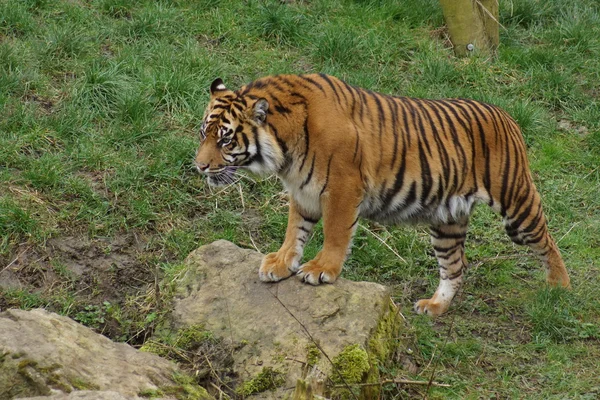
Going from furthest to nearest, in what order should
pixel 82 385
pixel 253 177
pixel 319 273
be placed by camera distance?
pixel 253 177, pixel 319 273, pixel 82 385

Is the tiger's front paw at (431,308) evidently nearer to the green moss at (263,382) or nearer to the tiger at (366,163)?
the tiger at (366,163)

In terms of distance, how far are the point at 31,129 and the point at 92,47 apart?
52.8 inches

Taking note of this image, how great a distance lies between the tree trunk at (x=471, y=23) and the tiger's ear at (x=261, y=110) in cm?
434

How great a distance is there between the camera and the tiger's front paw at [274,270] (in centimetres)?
504

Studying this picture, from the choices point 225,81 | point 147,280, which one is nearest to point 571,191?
point 225,81

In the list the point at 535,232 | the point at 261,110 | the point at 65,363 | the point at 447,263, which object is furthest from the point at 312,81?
the point at 65,363

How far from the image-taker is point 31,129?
6.87m

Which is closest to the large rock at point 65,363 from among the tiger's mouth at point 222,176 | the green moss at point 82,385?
the green moss at point 82,385

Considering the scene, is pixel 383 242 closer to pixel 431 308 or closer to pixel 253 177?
pixel 431 308

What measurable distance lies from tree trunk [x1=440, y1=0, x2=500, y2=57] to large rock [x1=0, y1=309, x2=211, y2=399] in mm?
5545

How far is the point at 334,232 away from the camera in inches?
199

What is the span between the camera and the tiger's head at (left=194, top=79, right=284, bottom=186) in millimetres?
5000

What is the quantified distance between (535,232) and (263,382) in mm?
2450

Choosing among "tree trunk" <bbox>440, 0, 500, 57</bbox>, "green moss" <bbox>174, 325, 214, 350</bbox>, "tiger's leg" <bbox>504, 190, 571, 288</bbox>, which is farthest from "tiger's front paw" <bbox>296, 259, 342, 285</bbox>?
"tree trunk" <bbox>440, 0, 500, 57</bbox>
